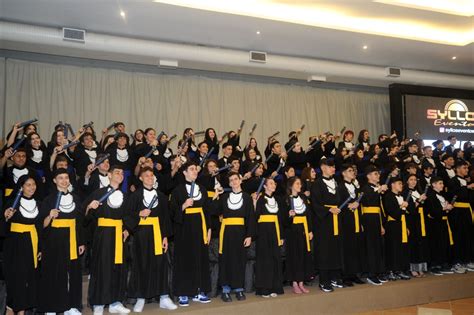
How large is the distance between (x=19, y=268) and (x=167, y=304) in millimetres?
1603

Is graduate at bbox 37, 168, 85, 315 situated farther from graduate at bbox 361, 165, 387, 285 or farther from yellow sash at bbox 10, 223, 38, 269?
graduate at bbox 361, 165, 387, 285

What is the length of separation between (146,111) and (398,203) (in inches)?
216

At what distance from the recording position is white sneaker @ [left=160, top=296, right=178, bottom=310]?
15.3 ft

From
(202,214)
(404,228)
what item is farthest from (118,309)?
(404,228)

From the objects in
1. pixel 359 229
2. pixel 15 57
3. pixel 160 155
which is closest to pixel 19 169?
pixel 160 155

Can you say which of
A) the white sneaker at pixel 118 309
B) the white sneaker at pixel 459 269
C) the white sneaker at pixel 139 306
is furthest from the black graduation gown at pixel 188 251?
the white sneaker at pixel 459 269

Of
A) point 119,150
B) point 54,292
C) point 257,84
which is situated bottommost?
point 54,292

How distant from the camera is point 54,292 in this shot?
4238 mm

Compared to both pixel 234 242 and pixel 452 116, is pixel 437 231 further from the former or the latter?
pixel 452 116

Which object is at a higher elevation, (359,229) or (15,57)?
(15,57)

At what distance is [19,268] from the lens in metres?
4.24

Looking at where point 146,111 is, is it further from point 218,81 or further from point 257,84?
point 257,84

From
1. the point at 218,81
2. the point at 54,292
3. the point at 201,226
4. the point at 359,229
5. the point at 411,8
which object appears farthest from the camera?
the point at 218,81

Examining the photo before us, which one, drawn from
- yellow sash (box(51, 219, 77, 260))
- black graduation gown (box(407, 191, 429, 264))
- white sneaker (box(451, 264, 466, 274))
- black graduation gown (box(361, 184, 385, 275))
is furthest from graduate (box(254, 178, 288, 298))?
white sneaker (box(451, 264, 466, 274))
